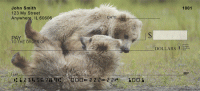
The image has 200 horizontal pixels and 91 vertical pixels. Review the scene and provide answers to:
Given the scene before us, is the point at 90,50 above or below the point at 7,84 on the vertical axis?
above

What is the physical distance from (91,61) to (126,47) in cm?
74

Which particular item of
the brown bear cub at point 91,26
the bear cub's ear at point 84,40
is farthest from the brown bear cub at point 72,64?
the brown bear cub at point 91,26

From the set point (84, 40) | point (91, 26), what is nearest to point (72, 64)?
point (84, 40)

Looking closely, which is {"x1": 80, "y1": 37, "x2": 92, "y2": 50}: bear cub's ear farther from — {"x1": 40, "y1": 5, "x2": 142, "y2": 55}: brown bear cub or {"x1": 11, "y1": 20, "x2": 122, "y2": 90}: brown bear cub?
{"x1": 40, "y1": 5, "x2": 142, "y2": 55}: brown bear cub

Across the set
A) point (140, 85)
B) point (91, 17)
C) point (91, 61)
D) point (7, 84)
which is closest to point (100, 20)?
point (91, 17)

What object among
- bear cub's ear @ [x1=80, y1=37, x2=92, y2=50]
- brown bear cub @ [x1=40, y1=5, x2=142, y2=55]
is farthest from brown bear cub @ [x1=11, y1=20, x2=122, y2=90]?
brown bear cub @ [x1=40, y1=5, x2=142, y2=55]

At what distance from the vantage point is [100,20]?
18.2 feet

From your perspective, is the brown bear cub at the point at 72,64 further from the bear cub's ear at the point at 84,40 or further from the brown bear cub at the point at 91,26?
the brown bear cub at the point at 91,26

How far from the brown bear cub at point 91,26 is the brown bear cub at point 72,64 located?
267 millimetres

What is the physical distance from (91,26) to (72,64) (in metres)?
1.02

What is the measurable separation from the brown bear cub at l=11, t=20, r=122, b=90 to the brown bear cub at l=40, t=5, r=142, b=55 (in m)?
0.27

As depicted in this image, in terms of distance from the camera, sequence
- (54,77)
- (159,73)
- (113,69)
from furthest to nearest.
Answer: (159,73) → (113,69) → (54,77)

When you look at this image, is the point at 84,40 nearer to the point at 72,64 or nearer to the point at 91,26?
the point at 91,26

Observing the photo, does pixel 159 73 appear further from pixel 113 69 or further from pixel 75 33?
pixel 75 33
